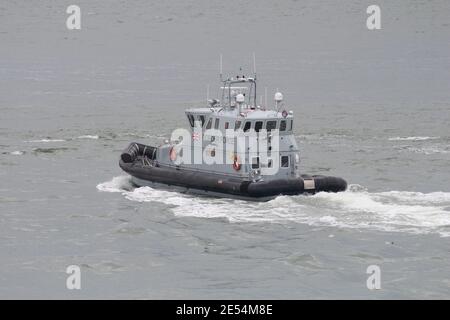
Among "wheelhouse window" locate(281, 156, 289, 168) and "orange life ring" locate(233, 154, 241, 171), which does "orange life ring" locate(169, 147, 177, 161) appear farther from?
"wheelhouse window" locate(281, 156, 289, 168)

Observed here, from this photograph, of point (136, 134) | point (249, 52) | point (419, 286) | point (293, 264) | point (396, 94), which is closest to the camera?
point (419, 286)

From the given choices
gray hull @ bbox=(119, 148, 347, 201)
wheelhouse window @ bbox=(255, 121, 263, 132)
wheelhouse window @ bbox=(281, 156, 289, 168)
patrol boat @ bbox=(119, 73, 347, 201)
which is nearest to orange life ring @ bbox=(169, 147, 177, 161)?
patrol boat @ bbox=(119, 73, 347, 201)

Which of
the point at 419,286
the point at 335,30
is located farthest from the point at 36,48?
the point at 419,286

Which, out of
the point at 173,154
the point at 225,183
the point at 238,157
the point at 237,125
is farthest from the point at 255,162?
the point at 173,154

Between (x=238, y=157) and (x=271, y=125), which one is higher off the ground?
(x=271, y=125)

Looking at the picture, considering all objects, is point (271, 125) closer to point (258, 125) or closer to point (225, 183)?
point (258, 125)
